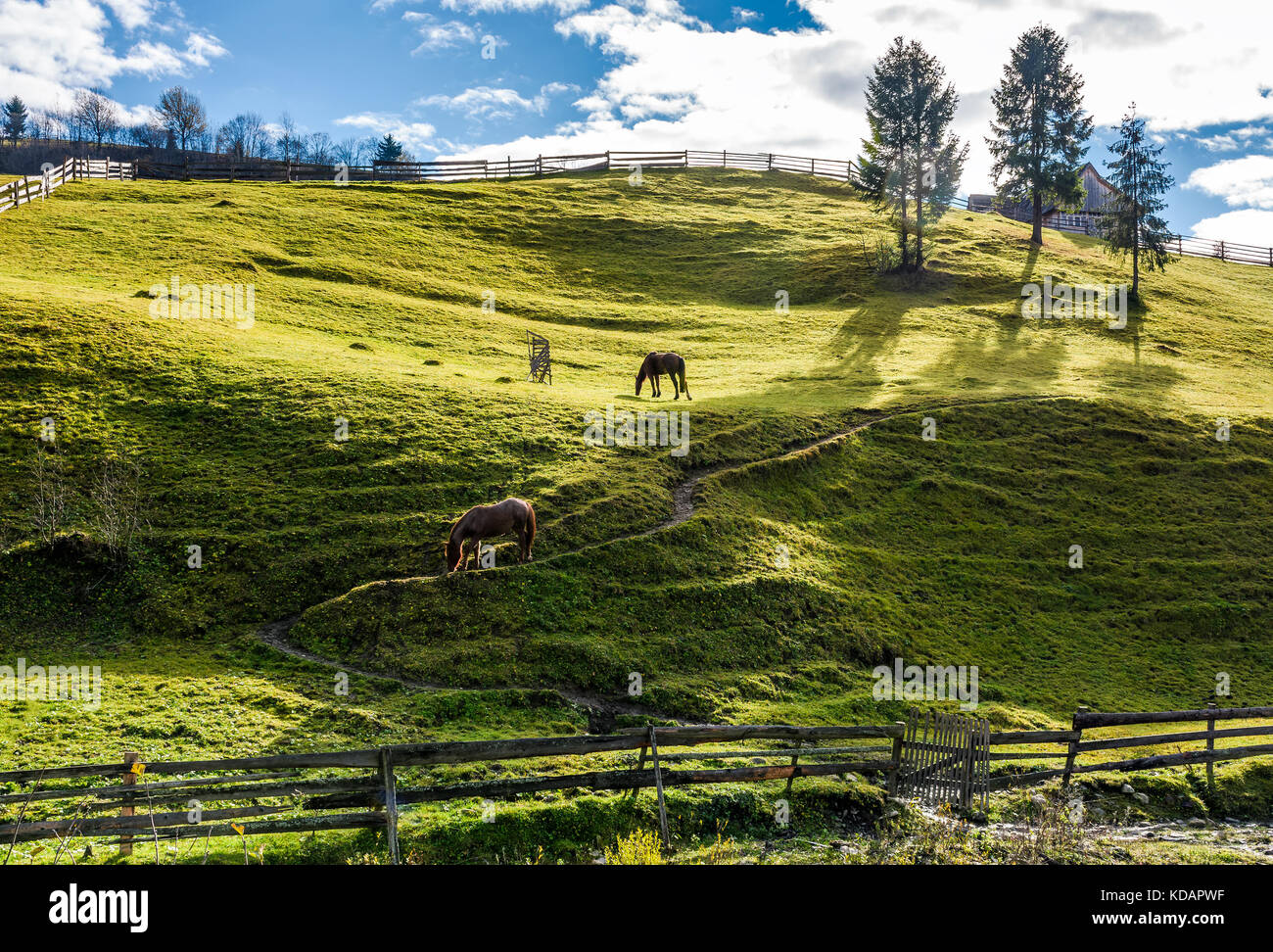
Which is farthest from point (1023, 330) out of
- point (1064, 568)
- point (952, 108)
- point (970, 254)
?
point (1064, 568)

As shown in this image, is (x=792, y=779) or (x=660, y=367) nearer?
(x=792, y=779)

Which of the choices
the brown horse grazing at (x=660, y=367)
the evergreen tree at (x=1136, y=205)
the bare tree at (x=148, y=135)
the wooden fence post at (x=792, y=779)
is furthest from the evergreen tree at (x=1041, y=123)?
the bare tree at (x=148, y=135)

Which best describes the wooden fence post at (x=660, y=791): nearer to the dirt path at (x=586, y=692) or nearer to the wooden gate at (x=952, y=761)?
the dirt path at (x=586, y=692)

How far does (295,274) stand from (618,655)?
124 ft

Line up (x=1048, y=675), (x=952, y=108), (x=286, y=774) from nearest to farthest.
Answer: (x=286, y=774), (x=1048, y=675), (x=952, y=108)

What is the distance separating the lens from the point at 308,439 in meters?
27.8

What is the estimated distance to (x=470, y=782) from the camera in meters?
13.6

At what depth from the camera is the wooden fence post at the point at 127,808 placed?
37.1 feet

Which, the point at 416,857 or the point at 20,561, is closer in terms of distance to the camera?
the point at 416,857

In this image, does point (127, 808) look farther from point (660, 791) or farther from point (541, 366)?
point (541, 366)

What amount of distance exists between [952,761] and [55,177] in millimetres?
65884

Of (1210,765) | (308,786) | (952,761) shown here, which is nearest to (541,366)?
(952,761)

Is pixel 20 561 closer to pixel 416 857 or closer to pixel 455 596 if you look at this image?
pixel 455 596

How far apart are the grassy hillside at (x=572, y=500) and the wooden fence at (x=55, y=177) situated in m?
1.73
